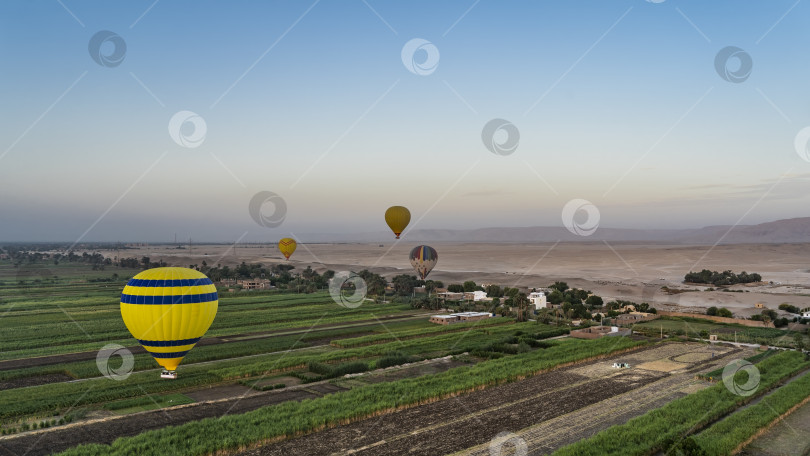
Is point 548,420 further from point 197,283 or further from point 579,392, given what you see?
point 197,283

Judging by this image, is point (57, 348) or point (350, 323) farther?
point (350, 323)

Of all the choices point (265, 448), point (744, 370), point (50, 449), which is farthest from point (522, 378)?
point (50, 449)

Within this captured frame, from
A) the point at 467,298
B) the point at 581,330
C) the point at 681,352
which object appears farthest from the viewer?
the point at 467,298

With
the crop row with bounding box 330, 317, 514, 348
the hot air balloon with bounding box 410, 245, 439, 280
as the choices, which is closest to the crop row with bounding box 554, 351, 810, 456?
the crop row with bounding box 330, 317, 514, 348

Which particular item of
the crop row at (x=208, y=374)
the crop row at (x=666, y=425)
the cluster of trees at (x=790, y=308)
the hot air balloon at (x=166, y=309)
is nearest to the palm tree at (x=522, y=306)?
the crop row at (x=208, y=374)

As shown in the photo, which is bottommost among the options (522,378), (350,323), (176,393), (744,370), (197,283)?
(744,370)

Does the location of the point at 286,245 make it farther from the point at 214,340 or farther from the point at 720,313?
the point at 720,313

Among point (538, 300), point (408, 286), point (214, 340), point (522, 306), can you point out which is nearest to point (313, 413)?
point (214, 340)

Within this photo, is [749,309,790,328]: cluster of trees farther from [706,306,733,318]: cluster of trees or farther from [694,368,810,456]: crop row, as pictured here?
[694,368,810,456]: crop row
